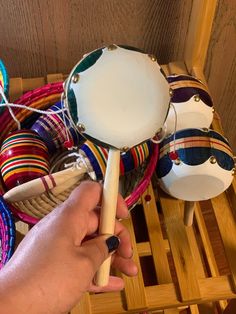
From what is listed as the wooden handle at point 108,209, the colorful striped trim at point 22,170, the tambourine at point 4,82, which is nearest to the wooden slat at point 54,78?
the tambourine at point 4,82

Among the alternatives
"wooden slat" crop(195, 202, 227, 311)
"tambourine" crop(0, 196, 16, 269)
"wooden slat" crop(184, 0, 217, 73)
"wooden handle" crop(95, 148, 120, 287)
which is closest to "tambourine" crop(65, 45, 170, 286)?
"wooden handle" crop(95, 148, 120, 287)

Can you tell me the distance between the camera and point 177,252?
1.90 ft

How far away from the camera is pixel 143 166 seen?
58 cm

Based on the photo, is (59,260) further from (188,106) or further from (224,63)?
(224,63)

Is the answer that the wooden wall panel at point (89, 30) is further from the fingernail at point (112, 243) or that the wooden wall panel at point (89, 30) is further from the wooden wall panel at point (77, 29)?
the fingernail at point (112, 243)

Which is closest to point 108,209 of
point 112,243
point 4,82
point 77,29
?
point 112,243

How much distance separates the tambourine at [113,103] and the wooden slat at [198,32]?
24 centimetres

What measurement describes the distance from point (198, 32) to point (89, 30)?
0.17m

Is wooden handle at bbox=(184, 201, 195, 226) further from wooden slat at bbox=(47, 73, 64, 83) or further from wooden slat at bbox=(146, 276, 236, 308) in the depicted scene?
wooden slat at bbox=(47, 73, 64, 83)

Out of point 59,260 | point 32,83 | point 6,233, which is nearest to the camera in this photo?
point 59,260

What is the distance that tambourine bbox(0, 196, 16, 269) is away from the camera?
0.51 m

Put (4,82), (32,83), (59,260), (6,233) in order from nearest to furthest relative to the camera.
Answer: (59,260) → (6,233) → (4,82) → (32,83)

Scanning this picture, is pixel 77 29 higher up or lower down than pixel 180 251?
higher up

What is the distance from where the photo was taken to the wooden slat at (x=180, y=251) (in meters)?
0.55
